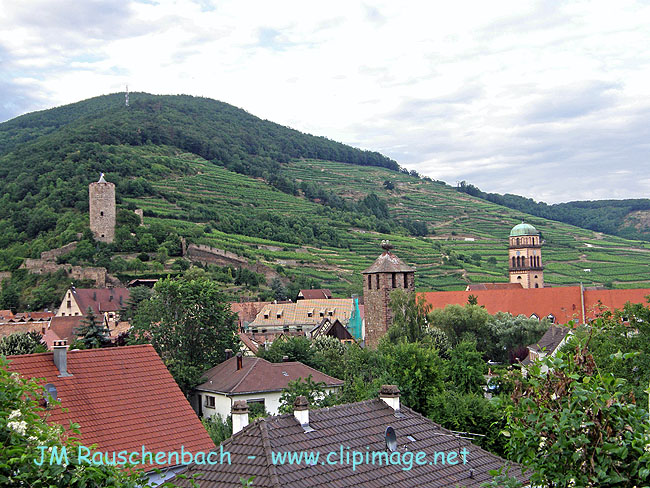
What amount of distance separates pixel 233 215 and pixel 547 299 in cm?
6278

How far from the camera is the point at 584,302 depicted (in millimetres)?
61750

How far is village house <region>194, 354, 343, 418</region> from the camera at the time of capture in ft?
96.8

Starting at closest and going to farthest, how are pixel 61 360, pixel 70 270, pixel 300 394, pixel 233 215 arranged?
pixel 61 360 → pixel 300 394 → pixel 70 270 → pixel 233 215

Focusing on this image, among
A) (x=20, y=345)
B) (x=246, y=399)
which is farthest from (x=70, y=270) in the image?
(x=246, y=399)

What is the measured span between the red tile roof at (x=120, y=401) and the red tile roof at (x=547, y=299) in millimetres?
45774

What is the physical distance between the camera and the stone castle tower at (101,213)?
93.9 meters

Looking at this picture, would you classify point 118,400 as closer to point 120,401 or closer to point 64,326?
point 120,401

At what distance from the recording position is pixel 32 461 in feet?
17.2

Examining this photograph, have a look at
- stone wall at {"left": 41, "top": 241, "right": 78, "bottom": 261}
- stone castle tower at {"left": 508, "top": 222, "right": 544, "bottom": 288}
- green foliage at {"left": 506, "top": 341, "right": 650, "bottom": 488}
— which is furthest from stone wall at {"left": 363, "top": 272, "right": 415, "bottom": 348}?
stone wall at {"left": 41, "top": 241, "right": 78, "bottom": 261}

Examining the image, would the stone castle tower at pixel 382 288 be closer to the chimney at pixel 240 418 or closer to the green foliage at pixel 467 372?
the green foliage at pixel 467 372

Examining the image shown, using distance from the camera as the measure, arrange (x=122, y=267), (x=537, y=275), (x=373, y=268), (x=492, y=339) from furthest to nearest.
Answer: (x=537, y=275), (x=122, y=267), (x=492, y=339), (x=373, y=268)

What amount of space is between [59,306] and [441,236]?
271ft

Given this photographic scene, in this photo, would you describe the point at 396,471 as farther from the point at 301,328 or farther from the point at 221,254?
the point at 221,254

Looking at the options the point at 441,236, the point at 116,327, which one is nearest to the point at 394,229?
the point at 441,236
